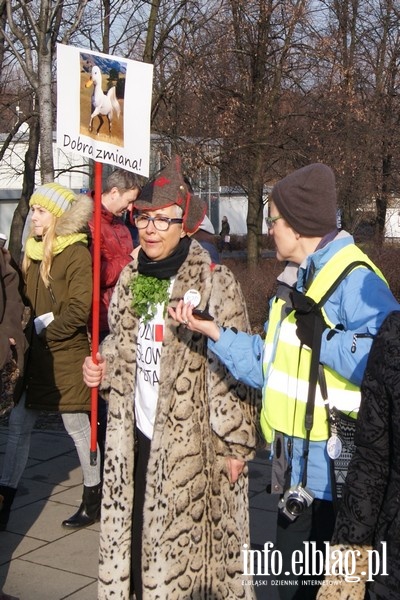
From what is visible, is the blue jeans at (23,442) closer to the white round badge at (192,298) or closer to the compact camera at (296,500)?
the white round badge at (192,298)

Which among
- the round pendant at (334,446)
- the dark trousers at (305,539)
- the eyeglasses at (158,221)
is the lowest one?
the dark trousers at (305,539)

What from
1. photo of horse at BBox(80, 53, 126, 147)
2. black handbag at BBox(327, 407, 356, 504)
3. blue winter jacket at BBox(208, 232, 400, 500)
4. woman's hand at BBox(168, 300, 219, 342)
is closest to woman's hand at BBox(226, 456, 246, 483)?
blue winter jacket at BBox(208, 232, 400, 500)

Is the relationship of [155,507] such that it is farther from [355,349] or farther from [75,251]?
[75,251]

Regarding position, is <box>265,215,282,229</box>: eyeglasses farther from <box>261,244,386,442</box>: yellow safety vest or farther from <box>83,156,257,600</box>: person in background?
<box>83,156,257,600</box>: person in background

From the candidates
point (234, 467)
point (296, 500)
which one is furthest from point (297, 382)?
point (234, 467)

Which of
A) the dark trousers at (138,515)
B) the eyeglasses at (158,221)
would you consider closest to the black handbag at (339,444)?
the dark trousers at (138,515)

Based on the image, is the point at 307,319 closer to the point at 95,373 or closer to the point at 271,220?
the point at 271,220

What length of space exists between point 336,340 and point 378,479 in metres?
0.60

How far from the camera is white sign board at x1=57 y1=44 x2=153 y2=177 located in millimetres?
4684

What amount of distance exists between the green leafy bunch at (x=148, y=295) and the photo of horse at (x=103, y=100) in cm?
113

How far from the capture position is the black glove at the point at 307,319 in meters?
3.02

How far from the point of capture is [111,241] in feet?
19.1

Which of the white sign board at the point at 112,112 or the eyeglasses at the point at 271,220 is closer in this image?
the eyeglasses at the point at 271,220

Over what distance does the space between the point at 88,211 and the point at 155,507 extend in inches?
91.4
